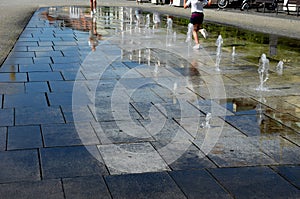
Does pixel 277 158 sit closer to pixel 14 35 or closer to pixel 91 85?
pixel 91 85

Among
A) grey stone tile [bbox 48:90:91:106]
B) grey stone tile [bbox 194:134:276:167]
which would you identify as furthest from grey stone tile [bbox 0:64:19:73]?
grey stone tile [bbox 194:134:276:167]

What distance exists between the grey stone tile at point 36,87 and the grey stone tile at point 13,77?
1.18ft

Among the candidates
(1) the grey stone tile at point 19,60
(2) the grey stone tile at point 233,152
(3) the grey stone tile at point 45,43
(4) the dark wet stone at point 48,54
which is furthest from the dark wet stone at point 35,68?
(2) the grey stone tile at point 233,152

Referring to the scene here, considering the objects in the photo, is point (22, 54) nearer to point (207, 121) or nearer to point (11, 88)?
point (11, 88)

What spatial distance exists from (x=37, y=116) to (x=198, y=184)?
2947 millimetres

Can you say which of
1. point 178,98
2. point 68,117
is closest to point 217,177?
point 68,117

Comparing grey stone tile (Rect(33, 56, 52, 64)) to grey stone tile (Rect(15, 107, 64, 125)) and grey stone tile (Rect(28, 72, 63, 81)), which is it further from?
grey stone tile (Rect(15, 107, 64, 125))

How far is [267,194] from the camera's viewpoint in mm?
4461

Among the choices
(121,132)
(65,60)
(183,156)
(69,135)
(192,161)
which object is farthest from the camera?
(65,60)

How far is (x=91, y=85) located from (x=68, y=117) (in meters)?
1.97

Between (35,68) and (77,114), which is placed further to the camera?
(35,68)

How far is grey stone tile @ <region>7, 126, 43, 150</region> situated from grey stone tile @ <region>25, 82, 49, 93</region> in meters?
2.02

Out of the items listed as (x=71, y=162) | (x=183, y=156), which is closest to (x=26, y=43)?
(x=71, y=162)

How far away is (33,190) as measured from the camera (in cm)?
443
